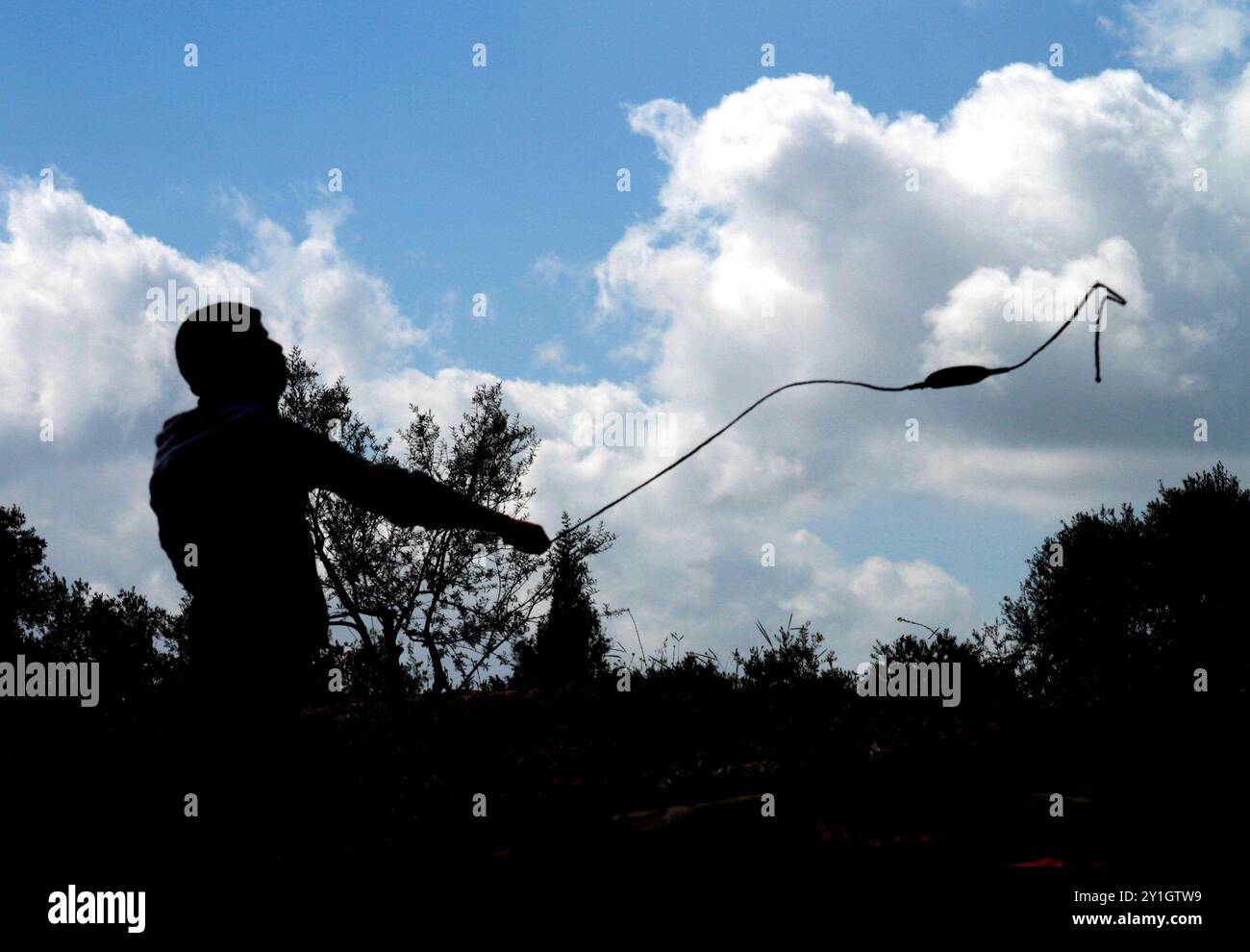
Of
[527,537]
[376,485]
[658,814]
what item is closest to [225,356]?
[376,485]

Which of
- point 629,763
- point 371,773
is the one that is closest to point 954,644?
point 629,763

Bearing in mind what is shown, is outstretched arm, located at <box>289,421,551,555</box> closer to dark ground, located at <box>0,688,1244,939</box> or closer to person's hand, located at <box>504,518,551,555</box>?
person's hand, located at <box>504,518,551,555</box>

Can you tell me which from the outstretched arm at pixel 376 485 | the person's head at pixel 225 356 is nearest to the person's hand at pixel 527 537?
Answer: the outstretched arm at pixel 376 485

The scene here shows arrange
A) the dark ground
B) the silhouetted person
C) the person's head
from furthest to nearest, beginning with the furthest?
the person's head, the dark ground, the silhouetted person

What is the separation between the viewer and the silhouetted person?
445cm

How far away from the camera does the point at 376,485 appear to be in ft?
15.1

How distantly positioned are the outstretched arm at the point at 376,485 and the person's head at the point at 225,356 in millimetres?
403

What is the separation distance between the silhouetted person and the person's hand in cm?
38

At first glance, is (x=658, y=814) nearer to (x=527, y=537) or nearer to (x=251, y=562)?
(x=527, y=537)

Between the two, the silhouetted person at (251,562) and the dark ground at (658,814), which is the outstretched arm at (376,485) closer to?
the silhouetted person at (251,562)

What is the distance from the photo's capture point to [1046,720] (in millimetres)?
7719

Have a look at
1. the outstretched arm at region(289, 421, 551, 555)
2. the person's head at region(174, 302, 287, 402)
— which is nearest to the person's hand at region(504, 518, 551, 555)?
the outstretched arm at region(289, 421, 551, 555)
